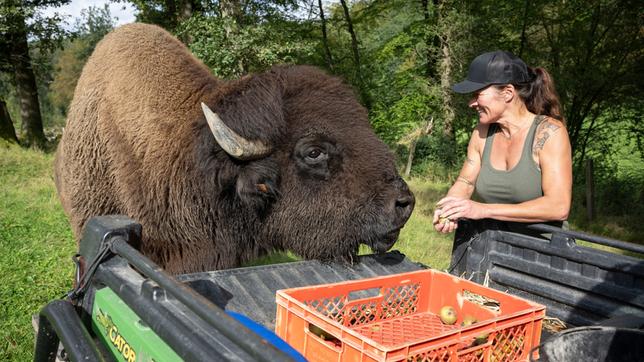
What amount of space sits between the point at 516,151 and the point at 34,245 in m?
6.19

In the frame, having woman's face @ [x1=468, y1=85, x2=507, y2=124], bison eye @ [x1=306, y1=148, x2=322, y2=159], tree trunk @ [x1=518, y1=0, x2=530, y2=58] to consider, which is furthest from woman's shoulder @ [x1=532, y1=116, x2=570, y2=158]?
tree trunk @ [x1=518, y1=0, x2=530, y2=58]

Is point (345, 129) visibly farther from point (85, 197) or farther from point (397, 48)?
point (397, 48)

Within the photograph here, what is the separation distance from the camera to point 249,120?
3430 millimetres

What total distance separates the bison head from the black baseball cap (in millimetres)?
808

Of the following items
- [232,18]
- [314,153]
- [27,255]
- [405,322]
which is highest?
[232,18]

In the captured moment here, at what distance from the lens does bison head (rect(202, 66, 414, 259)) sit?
11.2 feet

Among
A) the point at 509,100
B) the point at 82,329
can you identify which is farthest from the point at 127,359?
the point at 509,100

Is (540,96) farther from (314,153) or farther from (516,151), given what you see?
(314,153)

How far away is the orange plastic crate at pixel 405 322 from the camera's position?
1979 mm

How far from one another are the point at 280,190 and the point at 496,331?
1.82m

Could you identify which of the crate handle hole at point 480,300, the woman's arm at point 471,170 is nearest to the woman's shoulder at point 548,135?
the woman's arm at point 471,170

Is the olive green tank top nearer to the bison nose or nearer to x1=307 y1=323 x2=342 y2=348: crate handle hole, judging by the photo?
the bison nose

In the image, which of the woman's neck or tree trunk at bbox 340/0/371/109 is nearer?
the woman's neck

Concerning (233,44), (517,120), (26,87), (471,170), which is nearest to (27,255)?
(471,170)
